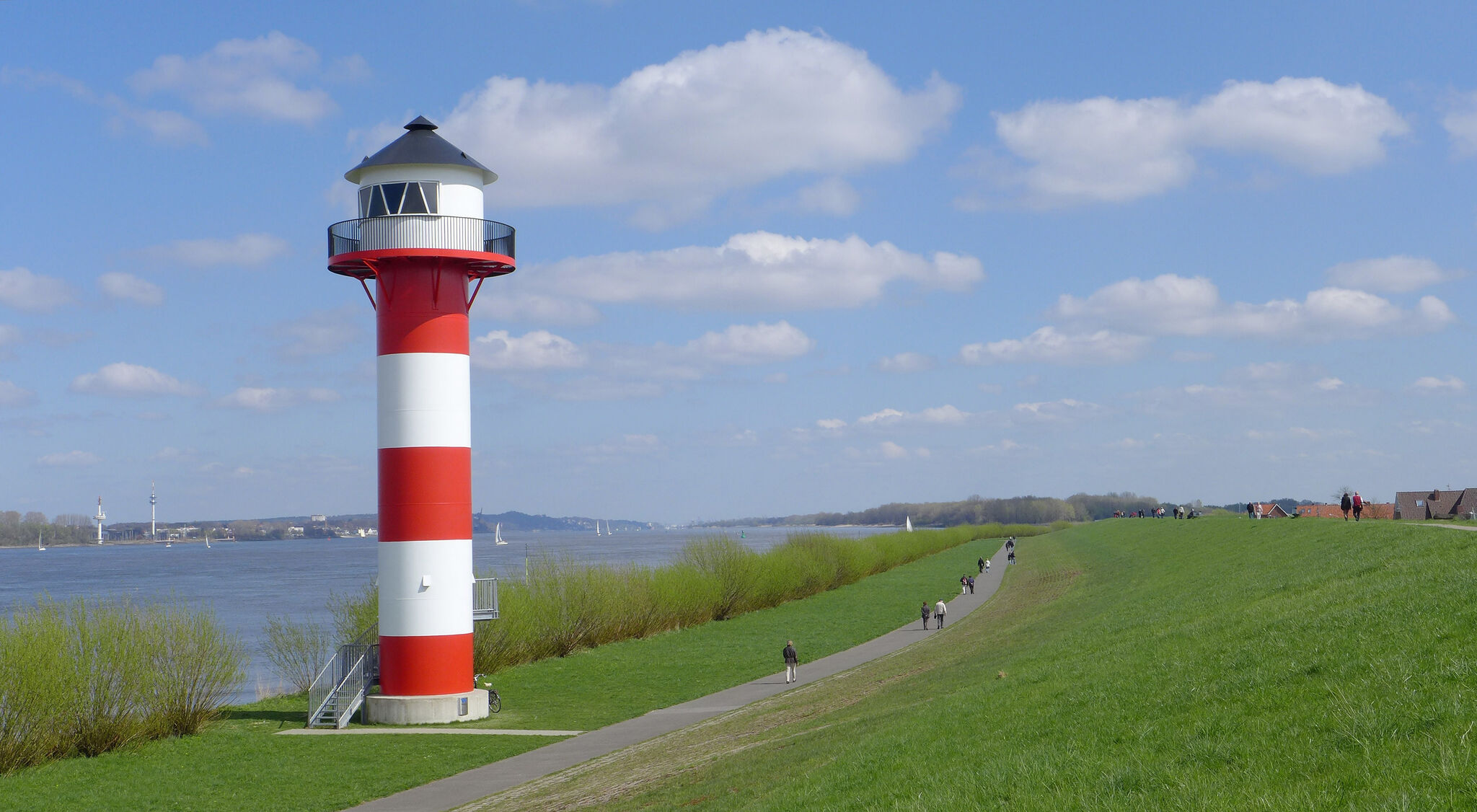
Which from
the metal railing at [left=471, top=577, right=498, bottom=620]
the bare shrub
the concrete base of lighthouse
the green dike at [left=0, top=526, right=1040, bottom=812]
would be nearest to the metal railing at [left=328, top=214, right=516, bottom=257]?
the metal railing at [left=471, top=577, right=498, bottom=620]

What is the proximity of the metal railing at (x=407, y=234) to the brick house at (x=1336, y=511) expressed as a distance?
1825 inches

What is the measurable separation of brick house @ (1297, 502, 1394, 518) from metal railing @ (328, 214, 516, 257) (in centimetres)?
4635

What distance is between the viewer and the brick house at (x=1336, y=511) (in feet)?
212

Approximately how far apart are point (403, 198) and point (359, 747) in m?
12.7

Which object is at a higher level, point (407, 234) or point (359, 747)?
point (407, 234)

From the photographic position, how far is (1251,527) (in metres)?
53.6

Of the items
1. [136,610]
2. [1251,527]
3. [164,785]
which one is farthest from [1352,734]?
[1251,527]

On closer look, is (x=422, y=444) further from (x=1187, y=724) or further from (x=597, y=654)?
(x=1187, y=724)

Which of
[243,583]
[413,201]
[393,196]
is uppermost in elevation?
[393,196]

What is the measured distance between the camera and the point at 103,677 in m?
24.0

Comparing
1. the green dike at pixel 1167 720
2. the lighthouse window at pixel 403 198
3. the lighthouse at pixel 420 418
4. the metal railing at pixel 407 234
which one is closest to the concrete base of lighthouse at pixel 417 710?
the lighthouse at pixel 420 418

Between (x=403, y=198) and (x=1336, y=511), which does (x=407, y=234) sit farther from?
(x=1336, y=511)

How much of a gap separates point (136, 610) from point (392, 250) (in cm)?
1040

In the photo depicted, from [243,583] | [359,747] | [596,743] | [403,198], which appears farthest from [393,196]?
[243,583]
